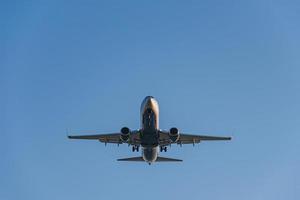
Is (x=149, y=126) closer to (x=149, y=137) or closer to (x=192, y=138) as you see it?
(x=149, y=137)

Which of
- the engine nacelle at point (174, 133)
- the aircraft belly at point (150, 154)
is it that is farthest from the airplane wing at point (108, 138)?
the engine nacelle at point (174, 133)

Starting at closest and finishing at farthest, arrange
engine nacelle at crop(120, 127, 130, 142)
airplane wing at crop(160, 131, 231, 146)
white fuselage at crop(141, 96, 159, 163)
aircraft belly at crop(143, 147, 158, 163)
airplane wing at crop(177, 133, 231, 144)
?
white fuselage at crop(141, 96, 159, 163)
engine nacelle at crop(120, 127, 130, 142)
aircraft belly at crop(143, 147, 158, 163)
airplane wing at crop(160, 131, 231, 146)
airplane wing at crop(177, 133, 231, 144)

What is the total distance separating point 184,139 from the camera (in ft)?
222

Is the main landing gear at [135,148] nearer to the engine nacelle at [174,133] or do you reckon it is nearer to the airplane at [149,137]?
the airplane at [149,137]

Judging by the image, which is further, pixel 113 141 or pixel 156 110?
pixel 113 141

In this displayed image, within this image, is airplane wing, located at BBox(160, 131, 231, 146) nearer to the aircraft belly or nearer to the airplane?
the airplane

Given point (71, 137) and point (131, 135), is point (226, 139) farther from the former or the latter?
point (71, 137)

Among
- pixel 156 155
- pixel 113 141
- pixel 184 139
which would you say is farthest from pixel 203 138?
pixel 113 141

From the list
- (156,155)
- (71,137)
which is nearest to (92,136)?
(71,137)

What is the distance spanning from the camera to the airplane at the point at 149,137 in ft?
195

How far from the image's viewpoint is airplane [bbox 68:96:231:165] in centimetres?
5931

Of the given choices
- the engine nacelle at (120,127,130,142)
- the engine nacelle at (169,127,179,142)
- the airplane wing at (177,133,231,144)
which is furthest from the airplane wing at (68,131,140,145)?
the airplane wing at (177,133,231,144)

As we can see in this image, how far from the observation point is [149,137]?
201 feet

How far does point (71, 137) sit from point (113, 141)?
5216 millimetres
